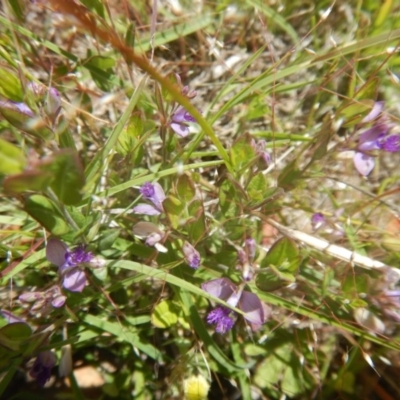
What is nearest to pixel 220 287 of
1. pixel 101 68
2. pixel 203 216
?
pixel 203 216

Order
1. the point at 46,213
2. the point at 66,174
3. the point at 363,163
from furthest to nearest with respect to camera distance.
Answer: the point at 363,163
the point at 46,213
the point at 66,174

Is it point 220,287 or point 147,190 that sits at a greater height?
point 147,190

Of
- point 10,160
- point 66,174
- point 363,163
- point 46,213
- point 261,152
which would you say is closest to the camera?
point 10,160

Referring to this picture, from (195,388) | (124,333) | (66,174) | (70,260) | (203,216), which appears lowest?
(195,388)

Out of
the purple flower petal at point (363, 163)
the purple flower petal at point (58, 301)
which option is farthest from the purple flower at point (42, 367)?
the purple flower petal at point (363, 163)

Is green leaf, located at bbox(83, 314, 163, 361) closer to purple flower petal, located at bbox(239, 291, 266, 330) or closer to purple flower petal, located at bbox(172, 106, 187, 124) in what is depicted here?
purple flower petal, located at bbox(239, 291, 266, 330)

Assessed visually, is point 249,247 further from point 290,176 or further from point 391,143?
point 391,143

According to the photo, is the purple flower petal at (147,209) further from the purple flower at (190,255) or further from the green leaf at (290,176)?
the green leaf at (290,176)
